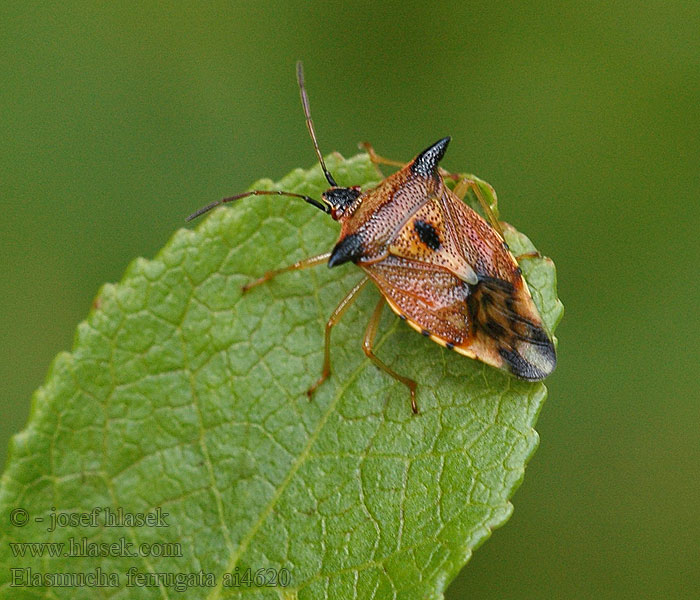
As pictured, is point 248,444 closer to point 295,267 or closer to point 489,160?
point 295,267

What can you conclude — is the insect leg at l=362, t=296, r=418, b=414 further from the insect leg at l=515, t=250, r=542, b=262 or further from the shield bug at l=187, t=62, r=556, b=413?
the insect leg at l=515, t=250, r=542, b=262

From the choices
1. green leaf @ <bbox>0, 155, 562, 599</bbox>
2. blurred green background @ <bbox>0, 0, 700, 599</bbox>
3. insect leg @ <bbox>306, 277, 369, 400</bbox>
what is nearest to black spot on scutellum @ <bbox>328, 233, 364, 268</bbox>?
insect leg @ <bbox>306, 277, 369, 400</bbox>

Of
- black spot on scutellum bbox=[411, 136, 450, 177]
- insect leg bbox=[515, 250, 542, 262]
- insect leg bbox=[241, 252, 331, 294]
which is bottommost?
insect leg bbox=[515, 250, 542, 262]

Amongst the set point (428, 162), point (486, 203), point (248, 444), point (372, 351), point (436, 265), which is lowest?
point (248, 444)

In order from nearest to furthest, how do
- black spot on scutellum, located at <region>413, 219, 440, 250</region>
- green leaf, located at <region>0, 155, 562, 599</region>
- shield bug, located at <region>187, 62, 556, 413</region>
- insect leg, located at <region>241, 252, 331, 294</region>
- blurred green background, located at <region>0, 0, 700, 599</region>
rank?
green leaf, located at <region>0, 155, 562, 599</region> < insect leg, located at <region>241, 252, 331, 294</region> < shield bug, located at <region>187, 62, 556, 413</region> < black spot on scutellum, located at <region>413, 219, 440, 250</region> < blurred green background, located at <region>0, 0, 700, 599</region>

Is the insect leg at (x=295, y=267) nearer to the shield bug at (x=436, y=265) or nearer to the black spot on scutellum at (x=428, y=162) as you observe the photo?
the shield bug at (x=436, y=265)

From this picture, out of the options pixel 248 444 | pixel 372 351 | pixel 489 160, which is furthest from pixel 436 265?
pixel 489 160

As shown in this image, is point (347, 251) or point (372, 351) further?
point (347, 251)
